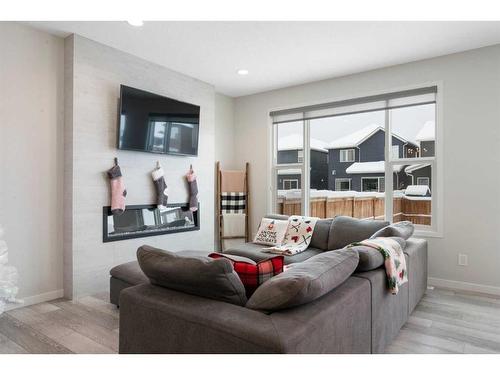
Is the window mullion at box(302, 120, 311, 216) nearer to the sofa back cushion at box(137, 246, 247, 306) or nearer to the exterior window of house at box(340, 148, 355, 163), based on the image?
the exterior window of house at box(340, 148, 355, 163)

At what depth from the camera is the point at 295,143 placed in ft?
16.2

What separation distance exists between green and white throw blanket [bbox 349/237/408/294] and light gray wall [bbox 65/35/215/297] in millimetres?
2542

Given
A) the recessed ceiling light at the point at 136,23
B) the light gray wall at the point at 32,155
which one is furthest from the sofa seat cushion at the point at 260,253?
the recessed ceiling light at the point at 136,23

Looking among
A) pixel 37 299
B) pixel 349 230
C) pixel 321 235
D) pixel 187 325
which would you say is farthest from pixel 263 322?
pixel 37 299

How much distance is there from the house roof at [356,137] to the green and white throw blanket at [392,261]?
2.05 m

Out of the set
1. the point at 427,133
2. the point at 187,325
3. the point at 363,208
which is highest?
the point at 427,133

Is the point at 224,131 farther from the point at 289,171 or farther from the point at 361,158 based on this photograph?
the point at 361,158

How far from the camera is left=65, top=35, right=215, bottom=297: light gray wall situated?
3.23m

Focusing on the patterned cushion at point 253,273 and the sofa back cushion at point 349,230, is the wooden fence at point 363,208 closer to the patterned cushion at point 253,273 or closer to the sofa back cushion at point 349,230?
the sofa back cushion at point 349,230

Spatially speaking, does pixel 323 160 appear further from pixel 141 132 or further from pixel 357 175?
pixel 141 132

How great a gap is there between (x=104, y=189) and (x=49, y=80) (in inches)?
44.7

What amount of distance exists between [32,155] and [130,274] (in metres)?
1.43

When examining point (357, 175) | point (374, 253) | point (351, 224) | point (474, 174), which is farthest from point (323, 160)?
point (374, 253)
